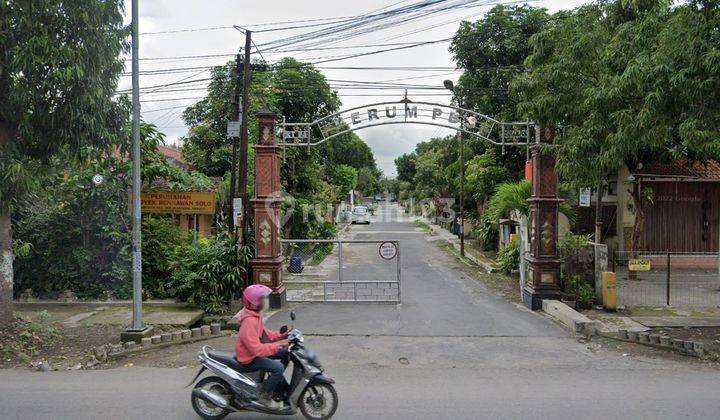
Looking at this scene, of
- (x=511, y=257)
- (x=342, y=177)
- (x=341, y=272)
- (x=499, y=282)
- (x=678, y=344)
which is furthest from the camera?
(x=342, y=177)

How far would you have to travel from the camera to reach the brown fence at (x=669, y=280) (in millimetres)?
13227

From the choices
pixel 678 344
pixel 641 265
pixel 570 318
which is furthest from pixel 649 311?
pixel 678 344

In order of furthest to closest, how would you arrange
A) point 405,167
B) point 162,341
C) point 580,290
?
point 405,167 → point 580,290 → point 162,341

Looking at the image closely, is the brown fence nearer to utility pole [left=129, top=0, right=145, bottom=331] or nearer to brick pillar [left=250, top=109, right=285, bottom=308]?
brick pillar [left=250, top=109, right=285, bottom=308]

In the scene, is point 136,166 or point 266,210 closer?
point 136,166

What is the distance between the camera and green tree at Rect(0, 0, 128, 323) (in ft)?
26.8

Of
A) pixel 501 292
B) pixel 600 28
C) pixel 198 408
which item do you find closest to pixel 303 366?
pixel 198 408

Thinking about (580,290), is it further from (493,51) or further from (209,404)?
(493,51)

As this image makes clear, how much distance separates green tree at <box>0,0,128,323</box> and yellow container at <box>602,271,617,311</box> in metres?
10.2

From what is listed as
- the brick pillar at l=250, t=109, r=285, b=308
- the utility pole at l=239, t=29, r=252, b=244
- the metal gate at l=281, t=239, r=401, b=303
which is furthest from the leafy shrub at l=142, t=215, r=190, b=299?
the metal gate at l=281, t=239, r=401, b=303

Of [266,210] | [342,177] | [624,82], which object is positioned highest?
[342,177]

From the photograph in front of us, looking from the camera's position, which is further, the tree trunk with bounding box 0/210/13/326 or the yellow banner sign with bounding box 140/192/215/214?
the yellow banner sign with bounding box 140/192/215/214

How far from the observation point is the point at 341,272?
12.9 meters

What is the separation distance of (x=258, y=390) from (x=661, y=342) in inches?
270
